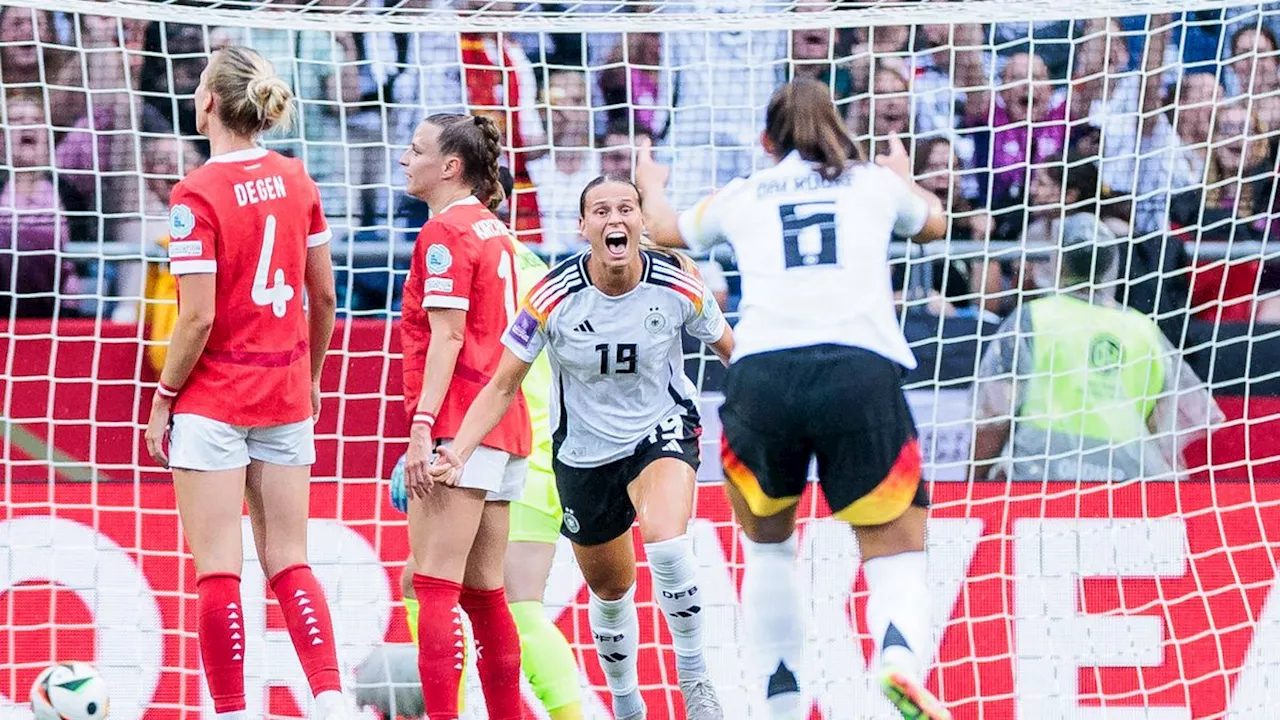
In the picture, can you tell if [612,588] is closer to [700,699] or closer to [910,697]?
[700,699]

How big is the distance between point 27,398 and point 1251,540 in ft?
15.3

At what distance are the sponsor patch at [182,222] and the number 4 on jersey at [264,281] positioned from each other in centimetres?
21

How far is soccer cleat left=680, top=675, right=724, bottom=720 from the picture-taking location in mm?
5129

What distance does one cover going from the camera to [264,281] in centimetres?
461

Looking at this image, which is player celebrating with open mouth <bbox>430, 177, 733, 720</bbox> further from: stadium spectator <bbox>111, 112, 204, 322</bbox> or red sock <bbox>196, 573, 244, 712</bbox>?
stadium spectator <bbox>111, 112, 204, 322</bbox>

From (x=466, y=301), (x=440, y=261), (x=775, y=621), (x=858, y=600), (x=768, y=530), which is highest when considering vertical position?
(x=440, y=261)

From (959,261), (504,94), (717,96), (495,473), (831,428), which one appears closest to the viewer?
(831,428)

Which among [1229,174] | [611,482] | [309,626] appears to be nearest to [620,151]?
[1229,174]

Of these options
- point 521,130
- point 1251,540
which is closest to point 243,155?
point 521,130

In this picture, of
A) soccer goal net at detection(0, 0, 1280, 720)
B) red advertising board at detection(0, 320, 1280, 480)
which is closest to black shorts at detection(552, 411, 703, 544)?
soccer goal net at detection(0, 0, 1280, 720)

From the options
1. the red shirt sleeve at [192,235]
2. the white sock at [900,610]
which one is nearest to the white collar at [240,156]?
the red shirt sleeve at [192,235]

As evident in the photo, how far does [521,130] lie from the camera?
764cm

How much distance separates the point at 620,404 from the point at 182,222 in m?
1.32

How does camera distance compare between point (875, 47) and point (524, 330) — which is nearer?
point (524, 330)
